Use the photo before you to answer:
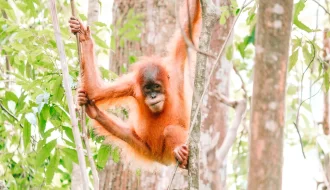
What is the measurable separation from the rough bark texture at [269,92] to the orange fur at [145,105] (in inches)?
99.7

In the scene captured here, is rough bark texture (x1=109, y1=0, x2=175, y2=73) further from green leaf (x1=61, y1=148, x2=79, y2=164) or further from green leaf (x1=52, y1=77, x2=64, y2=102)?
green leaf (x1=61, y1=148, x2=79, y2=164)

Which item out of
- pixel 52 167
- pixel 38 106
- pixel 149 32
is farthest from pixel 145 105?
pixel 38 106

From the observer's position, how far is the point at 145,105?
15.5 ft

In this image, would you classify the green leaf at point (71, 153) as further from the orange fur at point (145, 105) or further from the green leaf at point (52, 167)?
the orange fur at point (145, 105)

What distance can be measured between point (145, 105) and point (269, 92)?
299cm

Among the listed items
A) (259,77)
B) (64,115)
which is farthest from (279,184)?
(64,115)

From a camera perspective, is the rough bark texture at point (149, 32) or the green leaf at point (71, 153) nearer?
the green leaf at point (71, 153)

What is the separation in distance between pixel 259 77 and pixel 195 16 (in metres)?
2.22

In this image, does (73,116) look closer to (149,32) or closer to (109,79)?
(109,79)

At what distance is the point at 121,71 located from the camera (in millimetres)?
5363

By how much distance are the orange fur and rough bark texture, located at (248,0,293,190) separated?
2.53m

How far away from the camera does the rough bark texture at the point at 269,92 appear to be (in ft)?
5.79

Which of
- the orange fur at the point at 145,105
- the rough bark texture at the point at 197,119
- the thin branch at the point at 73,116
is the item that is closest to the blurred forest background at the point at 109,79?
the orange fur at the point at 145,105

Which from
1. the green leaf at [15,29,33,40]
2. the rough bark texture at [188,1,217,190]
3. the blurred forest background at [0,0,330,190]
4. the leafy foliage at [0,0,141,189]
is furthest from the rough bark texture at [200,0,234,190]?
the rough bark texture at [188,1,217,190]
